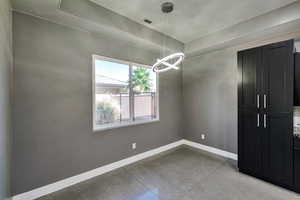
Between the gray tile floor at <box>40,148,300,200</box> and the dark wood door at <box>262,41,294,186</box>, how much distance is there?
12.3 inches

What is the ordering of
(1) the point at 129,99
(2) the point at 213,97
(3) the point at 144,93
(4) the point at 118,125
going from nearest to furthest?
(4) the point at 118,125, (1) the point at 129,99, (3) the point at 144,93, (2) the point at 213,97

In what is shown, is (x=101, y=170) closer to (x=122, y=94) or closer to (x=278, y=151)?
(x=122, y=94)

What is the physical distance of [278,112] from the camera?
222 centimetres

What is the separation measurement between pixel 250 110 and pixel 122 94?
256cm

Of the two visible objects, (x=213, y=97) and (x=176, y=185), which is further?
(x=213, y=97)

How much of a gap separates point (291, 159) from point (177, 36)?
124 inches

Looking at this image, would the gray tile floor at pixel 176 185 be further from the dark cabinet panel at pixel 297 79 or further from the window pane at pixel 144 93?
the dark cabinet panel at pixel 297 79

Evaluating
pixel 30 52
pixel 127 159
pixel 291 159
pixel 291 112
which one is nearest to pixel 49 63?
pixel 30 52

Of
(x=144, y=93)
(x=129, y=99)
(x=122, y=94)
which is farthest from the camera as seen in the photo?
(x=144, y=93)

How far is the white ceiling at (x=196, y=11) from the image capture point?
2158 mm

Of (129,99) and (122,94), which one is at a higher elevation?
(122,94)

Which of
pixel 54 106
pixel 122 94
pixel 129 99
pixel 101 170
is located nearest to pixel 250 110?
pixel 129 99

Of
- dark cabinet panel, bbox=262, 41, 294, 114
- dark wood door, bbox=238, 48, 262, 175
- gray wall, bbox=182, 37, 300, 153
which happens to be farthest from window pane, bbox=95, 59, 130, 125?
dark cabinet panel, bbox=262, 41, 294, 114

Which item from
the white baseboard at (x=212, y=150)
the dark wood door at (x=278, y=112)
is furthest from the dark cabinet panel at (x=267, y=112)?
the white baseboard at (x=212, y=150)
